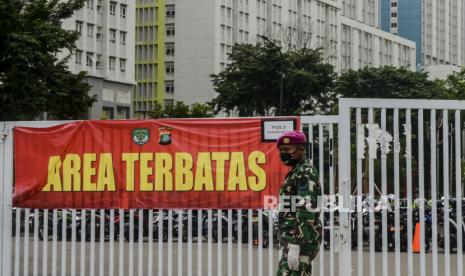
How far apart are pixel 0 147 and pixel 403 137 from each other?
15.8ft

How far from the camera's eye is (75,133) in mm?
10562

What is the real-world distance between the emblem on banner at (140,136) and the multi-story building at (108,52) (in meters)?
59.3

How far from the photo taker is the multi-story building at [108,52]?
71.1m

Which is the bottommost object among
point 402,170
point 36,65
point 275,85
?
point 402,170

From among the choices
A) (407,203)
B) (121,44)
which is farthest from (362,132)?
(121,44)

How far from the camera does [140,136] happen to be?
1034 centimetres

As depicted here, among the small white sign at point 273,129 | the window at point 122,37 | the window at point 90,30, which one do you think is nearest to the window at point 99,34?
the window at point 90,30

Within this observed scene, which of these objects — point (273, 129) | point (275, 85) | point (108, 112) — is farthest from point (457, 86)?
→ point (273, 129)

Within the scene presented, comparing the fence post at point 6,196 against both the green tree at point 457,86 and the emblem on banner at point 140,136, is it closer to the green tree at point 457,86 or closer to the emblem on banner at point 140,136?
the emblem on banner at point 140,136

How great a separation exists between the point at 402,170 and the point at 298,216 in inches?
102

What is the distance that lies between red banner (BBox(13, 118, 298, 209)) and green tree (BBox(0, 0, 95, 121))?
10340mm

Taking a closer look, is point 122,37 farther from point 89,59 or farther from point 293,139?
point 293,139

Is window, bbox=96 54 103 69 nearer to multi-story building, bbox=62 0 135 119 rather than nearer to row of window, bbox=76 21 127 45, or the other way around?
multi-story building, bbox=62 0 135 119

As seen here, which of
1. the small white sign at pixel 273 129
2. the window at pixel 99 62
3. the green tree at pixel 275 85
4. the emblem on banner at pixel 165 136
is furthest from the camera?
the window at pixel 99 62
